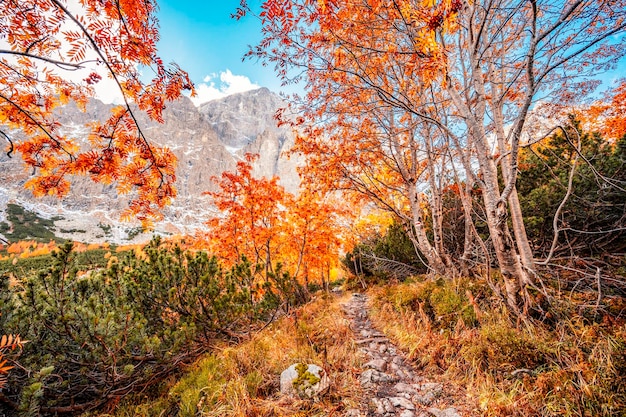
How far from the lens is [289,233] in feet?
29.1

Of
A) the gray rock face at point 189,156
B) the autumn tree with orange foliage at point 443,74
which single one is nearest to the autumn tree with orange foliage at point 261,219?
the autumn tree with orange foliage at point 443,74

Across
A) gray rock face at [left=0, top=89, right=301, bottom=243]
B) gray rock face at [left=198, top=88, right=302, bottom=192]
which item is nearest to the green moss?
gray rock face at [left=0, top=89, right=301, bottom=243]

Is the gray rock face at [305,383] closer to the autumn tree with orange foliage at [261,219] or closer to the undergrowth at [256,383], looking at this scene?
the undergrowth at [256,383]

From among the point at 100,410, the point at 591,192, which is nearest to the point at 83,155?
the point at 100,410

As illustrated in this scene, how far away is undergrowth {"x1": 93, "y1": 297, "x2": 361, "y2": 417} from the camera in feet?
7.77

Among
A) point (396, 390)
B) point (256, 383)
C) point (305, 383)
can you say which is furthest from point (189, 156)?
point (396, 390)

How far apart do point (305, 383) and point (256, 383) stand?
0.61 m

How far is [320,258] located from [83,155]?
8.97 meters

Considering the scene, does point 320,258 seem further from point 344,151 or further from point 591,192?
point 591,192

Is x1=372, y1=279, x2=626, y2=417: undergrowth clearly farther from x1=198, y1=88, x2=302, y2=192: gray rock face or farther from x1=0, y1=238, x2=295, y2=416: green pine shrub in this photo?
x1=198, y1=88, x2=302, y2=192: gray rock face

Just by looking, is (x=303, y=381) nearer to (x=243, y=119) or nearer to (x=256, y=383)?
(x=256, y=383)

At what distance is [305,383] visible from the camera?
2502mm

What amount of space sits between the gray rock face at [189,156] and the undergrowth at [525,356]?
82626 millimetres

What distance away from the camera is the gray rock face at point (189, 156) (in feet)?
302
